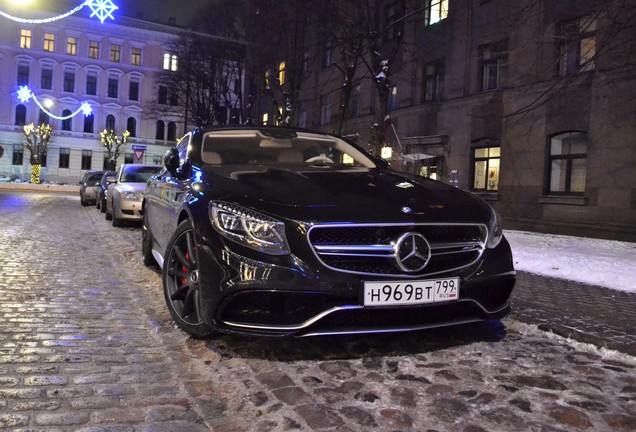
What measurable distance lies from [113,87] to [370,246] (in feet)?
205

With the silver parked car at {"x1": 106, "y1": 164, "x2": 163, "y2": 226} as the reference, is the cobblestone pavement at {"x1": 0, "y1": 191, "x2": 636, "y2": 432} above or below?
below

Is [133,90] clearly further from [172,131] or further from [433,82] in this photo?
[433,82]

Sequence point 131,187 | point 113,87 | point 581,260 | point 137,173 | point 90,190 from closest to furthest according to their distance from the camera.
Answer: point 581,260, point 131,187, point 137,173, point 90,190, point 113,87

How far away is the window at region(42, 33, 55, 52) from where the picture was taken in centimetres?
5625

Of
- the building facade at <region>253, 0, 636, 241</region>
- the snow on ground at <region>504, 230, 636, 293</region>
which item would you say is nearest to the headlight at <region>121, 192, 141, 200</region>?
the building facade at <region>253, 0, 636, 241</region>

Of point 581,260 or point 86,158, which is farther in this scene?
point 86,158

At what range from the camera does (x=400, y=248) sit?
10.5 feet

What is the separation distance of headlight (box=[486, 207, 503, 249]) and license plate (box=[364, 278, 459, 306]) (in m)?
0.47

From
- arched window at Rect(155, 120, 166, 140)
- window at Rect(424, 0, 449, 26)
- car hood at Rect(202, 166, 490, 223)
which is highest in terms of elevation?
window at Rect(424, 0, 449, 26)

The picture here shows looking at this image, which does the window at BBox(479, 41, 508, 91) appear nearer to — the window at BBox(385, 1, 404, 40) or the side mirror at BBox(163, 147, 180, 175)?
the window at BBox(385, 1, 404, 40)

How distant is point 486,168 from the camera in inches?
734

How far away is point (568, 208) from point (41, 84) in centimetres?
5626

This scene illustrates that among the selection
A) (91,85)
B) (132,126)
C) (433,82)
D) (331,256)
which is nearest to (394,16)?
(433,82)

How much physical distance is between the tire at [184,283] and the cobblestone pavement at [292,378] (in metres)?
0.18
